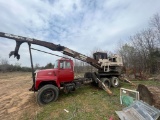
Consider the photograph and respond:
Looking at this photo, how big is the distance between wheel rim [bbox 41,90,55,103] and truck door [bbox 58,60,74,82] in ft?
3.09

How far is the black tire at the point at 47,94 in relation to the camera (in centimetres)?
626

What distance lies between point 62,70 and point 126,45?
30.4 metres

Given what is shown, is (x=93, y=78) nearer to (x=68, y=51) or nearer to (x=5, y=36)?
(x=68, y=51)

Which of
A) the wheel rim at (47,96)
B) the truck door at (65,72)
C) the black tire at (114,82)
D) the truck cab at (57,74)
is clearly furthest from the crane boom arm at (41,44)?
the black tire at (114,82)

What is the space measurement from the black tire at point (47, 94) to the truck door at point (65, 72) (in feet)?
2.64

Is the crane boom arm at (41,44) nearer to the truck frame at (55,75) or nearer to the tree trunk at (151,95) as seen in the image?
the truck frame at (55,75)

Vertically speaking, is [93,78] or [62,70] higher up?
[62,70]

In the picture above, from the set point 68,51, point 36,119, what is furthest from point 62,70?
point 36,119

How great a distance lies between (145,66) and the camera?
81.0ft

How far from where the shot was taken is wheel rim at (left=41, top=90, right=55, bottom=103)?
6.40 meters

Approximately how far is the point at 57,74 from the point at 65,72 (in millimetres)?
566

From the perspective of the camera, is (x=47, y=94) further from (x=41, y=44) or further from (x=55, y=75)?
(x=41, y=44)

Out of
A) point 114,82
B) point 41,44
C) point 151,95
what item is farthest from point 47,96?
point 114,82

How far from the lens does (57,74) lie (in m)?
7.12
